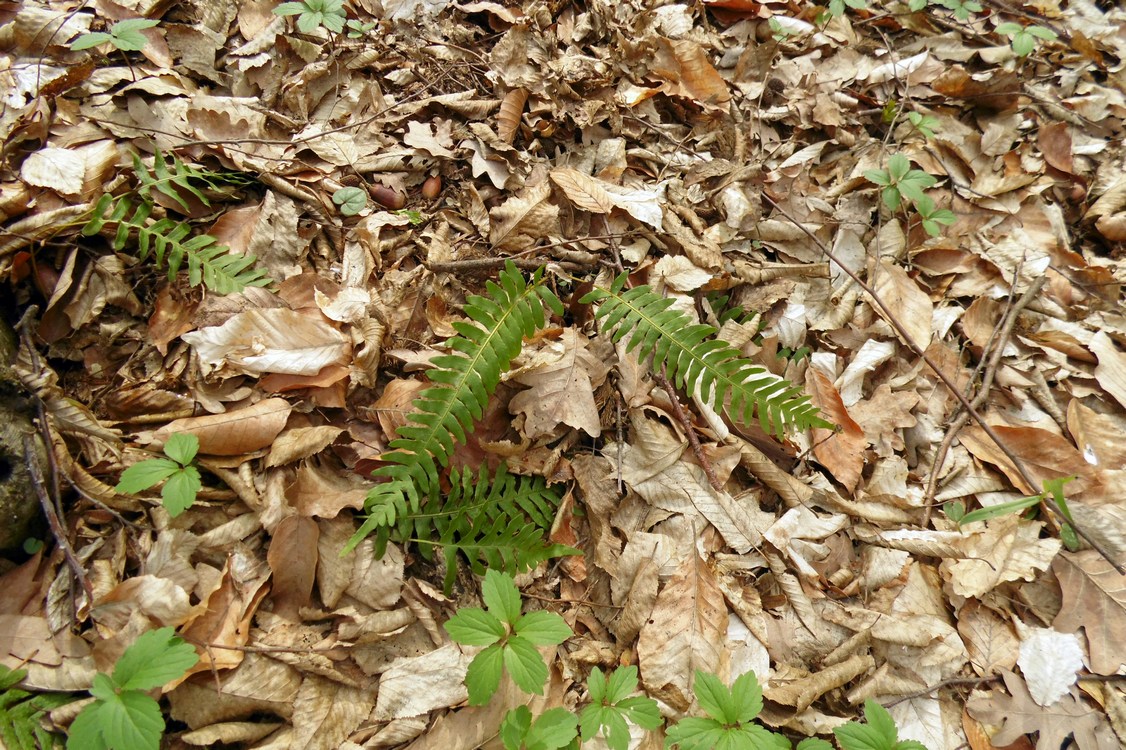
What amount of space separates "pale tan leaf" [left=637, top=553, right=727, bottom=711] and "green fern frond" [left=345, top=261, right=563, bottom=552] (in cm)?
94

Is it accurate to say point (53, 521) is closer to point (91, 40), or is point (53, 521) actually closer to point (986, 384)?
point (91, 40)

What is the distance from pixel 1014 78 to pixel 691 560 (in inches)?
151

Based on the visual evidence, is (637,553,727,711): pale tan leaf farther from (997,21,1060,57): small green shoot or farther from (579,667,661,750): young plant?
(997,21,1060,57): small green shoot

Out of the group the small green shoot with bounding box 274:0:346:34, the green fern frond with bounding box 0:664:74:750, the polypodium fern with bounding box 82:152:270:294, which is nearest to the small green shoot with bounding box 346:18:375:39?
the small green shoot with bounding box 274:0:346:34

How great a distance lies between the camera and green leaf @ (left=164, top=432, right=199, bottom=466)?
1.94 m

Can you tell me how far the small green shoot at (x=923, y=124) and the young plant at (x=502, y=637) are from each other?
11.4 feet

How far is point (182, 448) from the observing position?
1962 mm

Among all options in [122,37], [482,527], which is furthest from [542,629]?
[122,37]

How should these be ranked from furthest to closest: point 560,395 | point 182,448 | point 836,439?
1. point 836,439
2. point 560,395
3. point 182,448

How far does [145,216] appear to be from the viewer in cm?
242

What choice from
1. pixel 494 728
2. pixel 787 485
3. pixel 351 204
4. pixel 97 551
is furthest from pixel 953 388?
pixel 97 551

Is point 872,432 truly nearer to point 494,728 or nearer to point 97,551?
point 494,728

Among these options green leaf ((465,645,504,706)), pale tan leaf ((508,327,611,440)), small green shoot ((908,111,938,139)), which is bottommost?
green leaf ((465,645,504,706))

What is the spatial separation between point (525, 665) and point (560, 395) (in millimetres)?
1029
